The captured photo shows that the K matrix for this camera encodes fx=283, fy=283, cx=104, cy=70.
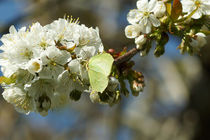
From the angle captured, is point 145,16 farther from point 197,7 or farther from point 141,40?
point 197,7

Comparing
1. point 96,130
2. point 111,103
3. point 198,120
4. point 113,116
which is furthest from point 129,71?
point 96,130

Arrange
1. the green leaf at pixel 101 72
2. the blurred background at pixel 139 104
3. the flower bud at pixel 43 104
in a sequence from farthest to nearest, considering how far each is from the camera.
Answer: the blurred background at pixel 139 104, the flower bud at pixel 43 104, the green leaf at pixel 101 72

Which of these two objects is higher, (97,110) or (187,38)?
(187,38)

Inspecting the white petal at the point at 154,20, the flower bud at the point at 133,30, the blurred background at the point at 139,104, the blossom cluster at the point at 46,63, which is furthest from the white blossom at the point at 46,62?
the blurred background at the point at 139,104

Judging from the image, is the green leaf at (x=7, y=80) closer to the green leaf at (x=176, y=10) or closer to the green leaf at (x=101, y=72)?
the green leaf at (x=101, y=72)

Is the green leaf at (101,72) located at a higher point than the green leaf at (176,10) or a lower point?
lower

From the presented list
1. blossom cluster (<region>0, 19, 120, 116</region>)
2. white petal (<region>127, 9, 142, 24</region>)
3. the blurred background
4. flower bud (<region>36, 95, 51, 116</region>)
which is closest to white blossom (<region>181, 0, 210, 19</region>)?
white petal (<region>127, 9, 142, 24</region>)

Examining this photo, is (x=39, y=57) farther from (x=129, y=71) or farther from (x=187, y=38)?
(x=187, y=38)

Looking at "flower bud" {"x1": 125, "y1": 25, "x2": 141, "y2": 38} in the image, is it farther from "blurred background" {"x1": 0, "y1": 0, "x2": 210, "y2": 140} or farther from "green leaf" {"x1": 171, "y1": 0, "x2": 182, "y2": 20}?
"blurred background" {"x1": 0, "y1": 0, "x2": 210, "y2": 140}
